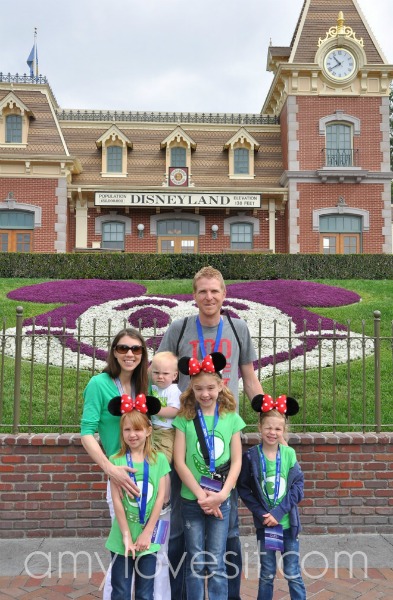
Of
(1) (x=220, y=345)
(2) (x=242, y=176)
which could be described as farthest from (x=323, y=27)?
(1) (x=220, y=345)

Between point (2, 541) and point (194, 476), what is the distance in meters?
2.86

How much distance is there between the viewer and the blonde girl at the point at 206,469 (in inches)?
127

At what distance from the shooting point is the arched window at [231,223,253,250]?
23.3m

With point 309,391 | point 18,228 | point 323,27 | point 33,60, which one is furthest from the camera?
point 33,60

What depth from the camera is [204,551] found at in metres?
3.26

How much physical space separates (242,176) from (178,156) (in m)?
3.08

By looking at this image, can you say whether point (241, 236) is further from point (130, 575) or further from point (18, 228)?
point (130, 575)

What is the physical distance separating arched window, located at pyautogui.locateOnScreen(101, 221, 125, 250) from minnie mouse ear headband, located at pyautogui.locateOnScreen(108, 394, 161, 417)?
2019 centimetres

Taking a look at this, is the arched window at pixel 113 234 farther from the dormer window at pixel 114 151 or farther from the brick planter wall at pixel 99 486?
the brick planter wall at pixel 99 486

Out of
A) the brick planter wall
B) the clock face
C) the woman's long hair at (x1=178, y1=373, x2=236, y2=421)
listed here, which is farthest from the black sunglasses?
the clock face

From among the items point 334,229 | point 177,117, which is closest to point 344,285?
point 334,229

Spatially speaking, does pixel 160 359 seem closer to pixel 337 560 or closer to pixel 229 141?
pixel 337 560

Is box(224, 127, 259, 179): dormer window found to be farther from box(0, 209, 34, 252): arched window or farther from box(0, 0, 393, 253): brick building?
box(0, 209, 34, 252): arched window

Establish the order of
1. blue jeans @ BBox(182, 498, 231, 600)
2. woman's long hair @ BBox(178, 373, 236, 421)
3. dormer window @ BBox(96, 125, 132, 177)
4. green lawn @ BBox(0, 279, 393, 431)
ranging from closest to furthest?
1. blue jeans @ BBox(182, 498, 231, 600)
2. woman's long hair @ BBox(178, 373, 236, 421)
3. green lawn @ BBox(0, 279, 393, 431)
4. dormer window @ BBox(96, 125, 132, 177)
